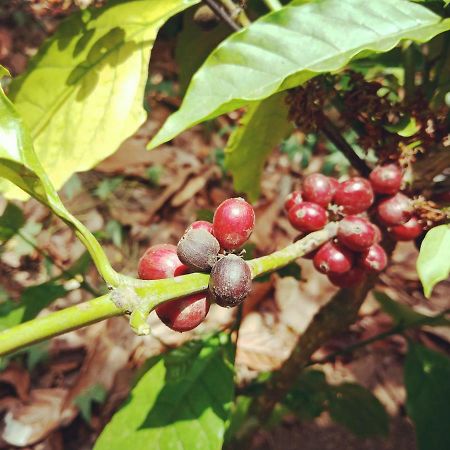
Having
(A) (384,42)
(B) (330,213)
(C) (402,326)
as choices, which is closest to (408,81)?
(A) (384,42)

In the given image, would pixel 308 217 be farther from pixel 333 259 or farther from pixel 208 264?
pixel 208 264

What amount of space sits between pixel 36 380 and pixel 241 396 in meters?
1.10

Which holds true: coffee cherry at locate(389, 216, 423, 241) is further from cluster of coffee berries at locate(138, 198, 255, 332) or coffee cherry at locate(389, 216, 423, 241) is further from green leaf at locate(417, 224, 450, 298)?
cluster of coffee berries at locate(138, 198, 255, 332)

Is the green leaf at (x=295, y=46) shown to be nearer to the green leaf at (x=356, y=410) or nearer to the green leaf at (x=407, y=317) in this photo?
the green leaf at (x=407, y=317)

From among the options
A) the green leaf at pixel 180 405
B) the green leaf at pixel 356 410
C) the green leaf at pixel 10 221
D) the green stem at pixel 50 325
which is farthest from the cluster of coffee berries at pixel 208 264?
the green leaf at pixel 356 410

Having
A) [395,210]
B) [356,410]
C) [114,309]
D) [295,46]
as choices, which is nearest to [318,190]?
[395,210]

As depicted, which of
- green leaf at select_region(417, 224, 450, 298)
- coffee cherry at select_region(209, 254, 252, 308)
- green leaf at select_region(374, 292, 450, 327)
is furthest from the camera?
green leaf at select_region(374, 292, 450, 327)

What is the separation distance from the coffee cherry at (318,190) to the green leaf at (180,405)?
1.74ft

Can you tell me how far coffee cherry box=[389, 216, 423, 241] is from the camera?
37.7 inches

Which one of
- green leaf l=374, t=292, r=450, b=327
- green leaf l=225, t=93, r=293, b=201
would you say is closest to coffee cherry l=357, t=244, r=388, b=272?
green leaf l=225, t=93, r=293, b=201

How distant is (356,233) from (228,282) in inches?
13.9

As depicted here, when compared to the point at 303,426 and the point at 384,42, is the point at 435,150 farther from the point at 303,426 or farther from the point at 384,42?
the point at 303,426

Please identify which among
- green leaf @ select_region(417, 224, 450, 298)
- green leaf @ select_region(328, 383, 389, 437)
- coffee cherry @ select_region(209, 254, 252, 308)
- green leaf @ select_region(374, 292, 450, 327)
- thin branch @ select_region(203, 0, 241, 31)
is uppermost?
thin branch @ select_region(203, 0, 241, 31)

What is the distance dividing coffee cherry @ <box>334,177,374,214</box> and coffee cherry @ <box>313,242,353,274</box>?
0.28 feet
